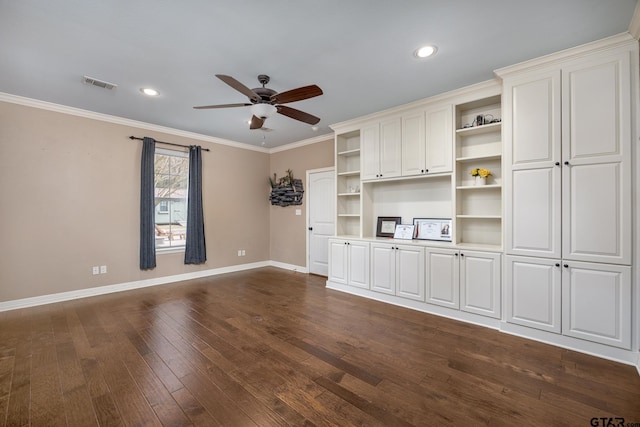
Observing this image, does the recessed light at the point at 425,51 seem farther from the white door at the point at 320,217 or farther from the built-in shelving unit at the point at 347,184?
the white door at the point at 320,217

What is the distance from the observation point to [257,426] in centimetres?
169

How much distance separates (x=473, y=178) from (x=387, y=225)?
4.74ft

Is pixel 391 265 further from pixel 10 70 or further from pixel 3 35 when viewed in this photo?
pixel 10 70

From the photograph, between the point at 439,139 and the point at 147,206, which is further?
the point at 147,206

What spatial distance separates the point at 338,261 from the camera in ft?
15.2

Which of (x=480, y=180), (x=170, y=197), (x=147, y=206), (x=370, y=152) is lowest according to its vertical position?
(x=147, y=206)

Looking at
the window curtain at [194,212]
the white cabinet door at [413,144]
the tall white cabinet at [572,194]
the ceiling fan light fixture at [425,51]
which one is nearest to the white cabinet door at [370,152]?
the white cabinet door at [413,144]

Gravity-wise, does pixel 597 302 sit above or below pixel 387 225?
below

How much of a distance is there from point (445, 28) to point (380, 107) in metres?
1.77

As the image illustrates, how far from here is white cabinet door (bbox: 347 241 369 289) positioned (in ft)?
13.9

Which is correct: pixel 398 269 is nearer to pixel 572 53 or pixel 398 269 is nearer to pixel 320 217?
pixel 320 217

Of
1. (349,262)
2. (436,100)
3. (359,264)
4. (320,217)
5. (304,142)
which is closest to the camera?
(436,100)

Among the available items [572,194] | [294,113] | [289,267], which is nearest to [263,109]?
[294,113]

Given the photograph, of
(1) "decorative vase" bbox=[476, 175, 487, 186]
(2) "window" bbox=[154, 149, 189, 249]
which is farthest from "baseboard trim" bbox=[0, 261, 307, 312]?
(1) "decorative vase" bbox=[476, 175, 487, 186]
